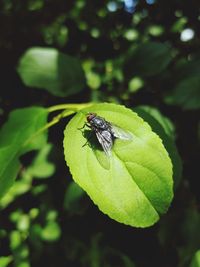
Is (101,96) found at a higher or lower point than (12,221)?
higher

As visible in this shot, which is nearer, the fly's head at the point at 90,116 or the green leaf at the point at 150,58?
the fly's head at the point at 90,116

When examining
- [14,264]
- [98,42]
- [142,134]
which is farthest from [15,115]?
[98,42]

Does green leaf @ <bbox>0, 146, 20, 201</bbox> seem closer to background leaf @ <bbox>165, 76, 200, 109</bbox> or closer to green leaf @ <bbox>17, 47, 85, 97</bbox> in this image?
green leaf @ <bbox>17, 47, 85, 97</bbox>

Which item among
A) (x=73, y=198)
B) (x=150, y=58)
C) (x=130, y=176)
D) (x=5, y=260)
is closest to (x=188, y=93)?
(x=150, y=58)

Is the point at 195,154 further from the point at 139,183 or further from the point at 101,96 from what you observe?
the point at 139,183

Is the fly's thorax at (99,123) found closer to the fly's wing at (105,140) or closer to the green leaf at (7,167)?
the fly's wing at (105,140)

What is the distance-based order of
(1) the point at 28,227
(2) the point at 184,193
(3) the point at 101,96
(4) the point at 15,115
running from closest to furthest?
(4) the point at 15,115, (2) the point at 184,193, (3) the point at 101,96, (1) the point at 28,227

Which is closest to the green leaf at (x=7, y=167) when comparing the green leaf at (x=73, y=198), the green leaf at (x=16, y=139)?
the green leaf at (x=16, y=139)
